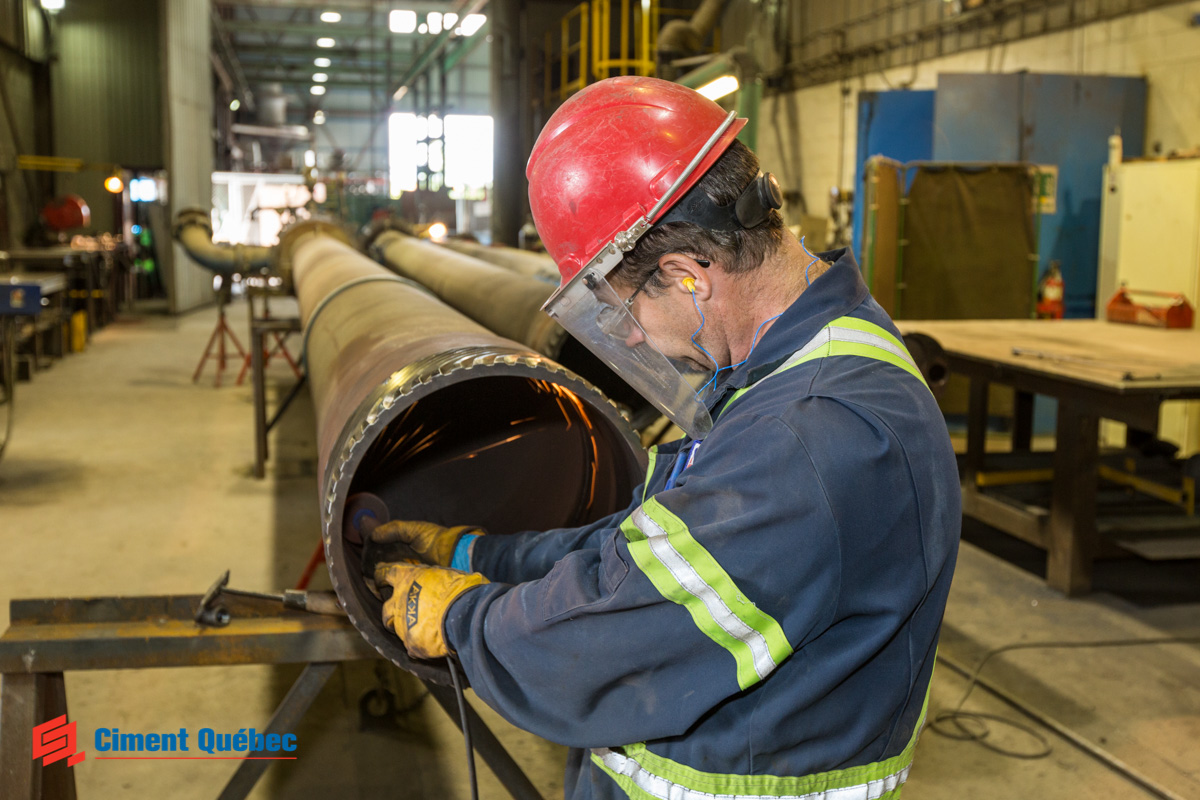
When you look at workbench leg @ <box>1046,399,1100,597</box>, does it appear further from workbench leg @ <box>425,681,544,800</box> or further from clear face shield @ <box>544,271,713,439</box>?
clear face shield @ <box>544,271,713,439</box>

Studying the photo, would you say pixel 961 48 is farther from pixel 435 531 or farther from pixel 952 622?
pixel 435 531

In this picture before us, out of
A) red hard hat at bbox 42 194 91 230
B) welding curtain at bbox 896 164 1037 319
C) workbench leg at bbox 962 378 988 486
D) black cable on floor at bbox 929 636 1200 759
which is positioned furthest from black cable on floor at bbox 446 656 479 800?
red hard hat at bbox 42 194 91 230

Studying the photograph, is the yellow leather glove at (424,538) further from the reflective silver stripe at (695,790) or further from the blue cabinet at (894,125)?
the blue cabinet at (894,125)

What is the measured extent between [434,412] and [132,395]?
22.1ft

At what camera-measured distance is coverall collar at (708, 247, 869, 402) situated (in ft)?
3.55

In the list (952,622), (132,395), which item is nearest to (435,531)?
(952,622)

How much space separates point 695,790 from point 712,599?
0.91 feet

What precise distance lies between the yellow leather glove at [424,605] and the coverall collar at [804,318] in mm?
468

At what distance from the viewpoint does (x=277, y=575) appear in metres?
4.15

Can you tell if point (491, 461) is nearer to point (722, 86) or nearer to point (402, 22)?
point (722, 86)

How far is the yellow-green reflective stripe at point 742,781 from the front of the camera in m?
1.07

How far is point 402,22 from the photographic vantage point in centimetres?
1770

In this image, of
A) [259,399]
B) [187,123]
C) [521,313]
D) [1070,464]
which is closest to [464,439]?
[521,313]

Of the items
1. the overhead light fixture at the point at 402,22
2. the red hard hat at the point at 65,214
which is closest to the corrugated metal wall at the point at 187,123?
the red hard hat at the point at 65,214
